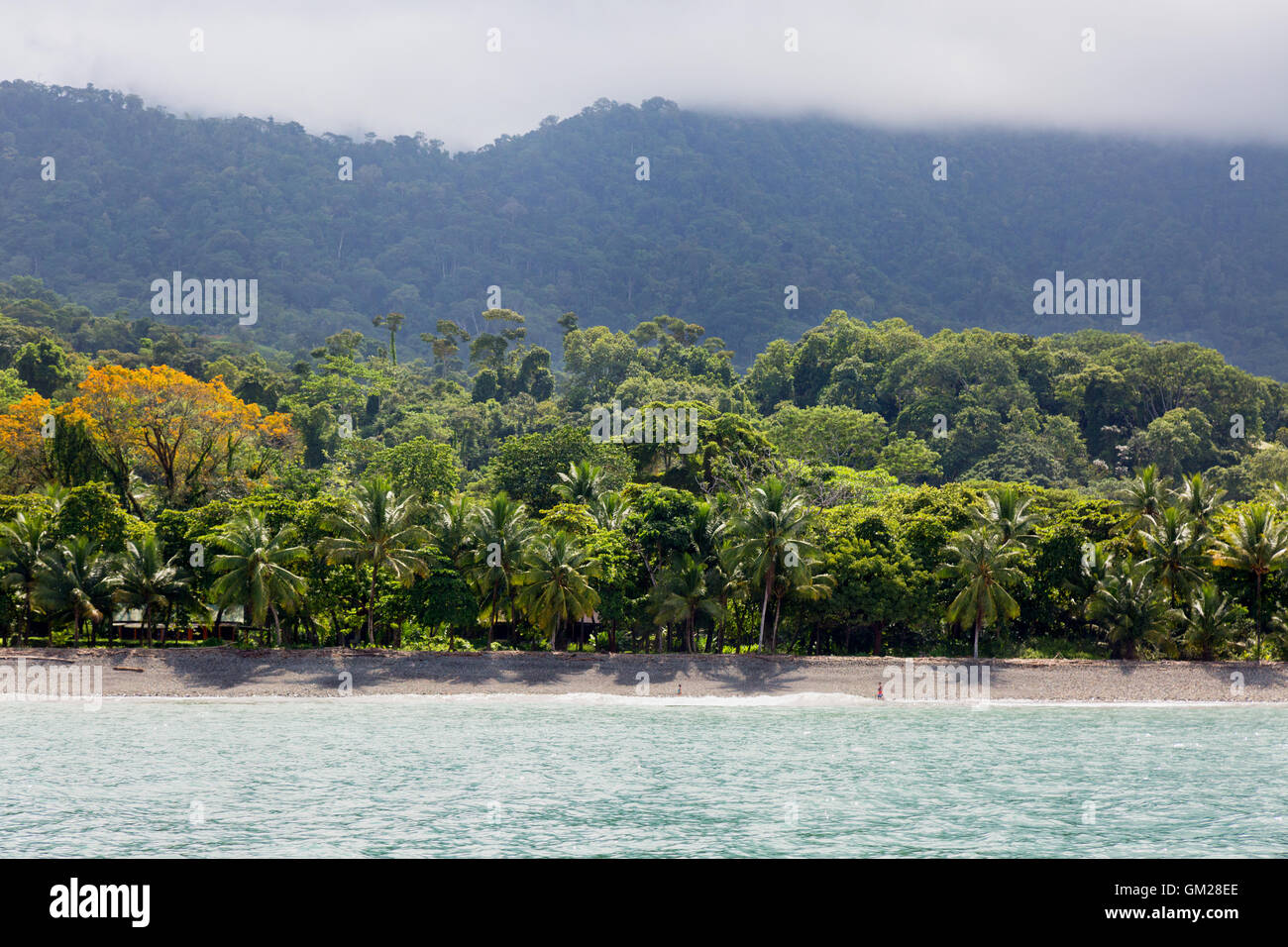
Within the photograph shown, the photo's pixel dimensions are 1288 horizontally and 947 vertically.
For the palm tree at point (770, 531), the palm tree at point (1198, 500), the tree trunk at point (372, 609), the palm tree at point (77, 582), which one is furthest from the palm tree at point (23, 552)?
the palm tree at point (1198, 500)

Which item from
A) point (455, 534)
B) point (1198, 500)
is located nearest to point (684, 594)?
point (455, 534)

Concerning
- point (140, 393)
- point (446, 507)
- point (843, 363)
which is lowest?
point (446, 507)

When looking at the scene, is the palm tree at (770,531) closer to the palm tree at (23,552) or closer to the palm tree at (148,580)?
the palm tree at (148,580)

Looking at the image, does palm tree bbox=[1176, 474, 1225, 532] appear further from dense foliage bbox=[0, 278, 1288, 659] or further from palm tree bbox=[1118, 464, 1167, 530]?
palm tree bbox=[1118, 464, 1167, 530]

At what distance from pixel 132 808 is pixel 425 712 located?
1524 centimetres

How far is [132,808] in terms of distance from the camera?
2505cm

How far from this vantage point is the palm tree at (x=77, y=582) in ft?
145

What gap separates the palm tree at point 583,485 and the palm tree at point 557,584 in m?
7.60

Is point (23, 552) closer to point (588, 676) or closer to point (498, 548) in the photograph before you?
point (498, 548)

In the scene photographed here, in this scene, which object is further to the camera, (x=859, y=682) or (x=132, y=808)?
(x=859, y=682)
